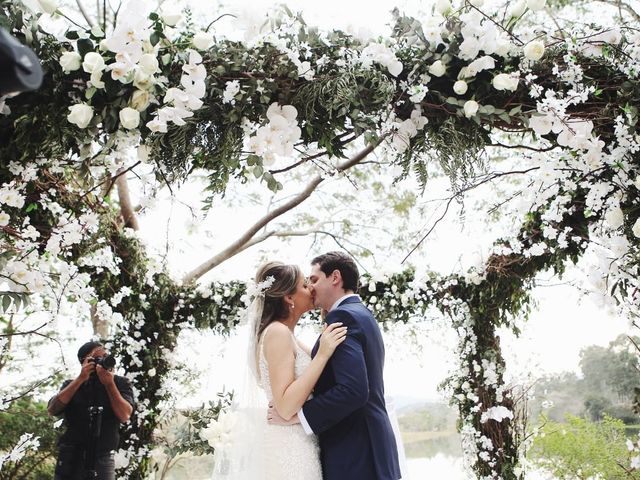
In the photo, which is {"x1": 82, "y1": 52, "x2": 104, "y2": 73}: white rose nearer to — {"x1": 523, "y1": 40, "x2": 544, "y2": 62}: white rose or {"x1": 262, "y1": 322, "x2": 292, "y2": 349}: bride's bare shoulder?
{"x1": 523, "y1": 40, "x2": 544, "y2": 62}: white rose

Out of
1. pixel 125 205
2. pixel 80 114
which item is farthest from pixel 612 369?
pixel 80 114

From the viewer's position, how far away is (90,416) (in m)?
3.67

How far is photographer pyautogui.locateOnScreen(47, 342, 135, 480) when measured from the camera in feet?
12.0

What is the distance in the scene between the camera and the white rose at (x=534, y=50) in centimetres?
185

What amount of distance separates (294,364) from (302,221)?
20.2 ft

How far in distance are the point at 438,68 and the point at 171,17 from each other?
85cm

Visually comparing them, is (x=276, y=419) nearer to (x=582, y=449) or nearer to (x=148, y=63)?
(x=148, y=63)

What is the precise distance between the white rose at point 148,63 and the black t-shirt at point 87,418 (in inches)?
113

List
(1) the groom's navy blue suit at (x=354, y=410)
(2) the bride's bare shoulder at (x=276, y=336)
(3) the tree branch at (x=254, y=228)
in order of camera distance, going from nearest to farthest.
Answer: (1) the groom's navy blue suit at (x=354, y=410) < (2) the bride's bare shoulder at (x=276, y=336) < (3) the tree branch at (x=254, y=228)

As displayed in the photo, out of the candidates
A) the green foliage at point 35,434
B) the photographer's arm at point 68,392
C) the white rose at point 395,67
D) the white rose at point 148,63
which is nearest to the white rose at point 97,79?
the white rose at point 148,63

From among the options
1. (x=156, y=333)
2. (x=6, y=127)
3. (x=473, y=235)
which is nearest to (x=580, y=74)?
(x=6, y=127)

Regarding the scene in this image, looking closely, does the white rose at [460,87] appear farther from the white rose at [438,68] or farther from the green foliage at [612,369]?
the green foliage at [612,369]

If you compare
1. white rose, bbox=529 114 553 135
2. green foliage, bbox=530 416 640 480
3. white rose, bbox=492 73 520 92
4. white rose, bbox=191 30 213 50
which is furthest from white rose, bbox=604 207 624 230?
green foliage, bbox=530 416 640 480

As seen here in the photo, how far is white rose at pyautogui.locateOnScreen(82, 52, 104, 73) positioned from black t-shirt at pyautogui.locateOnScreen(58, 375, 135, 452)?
2.85 meters
